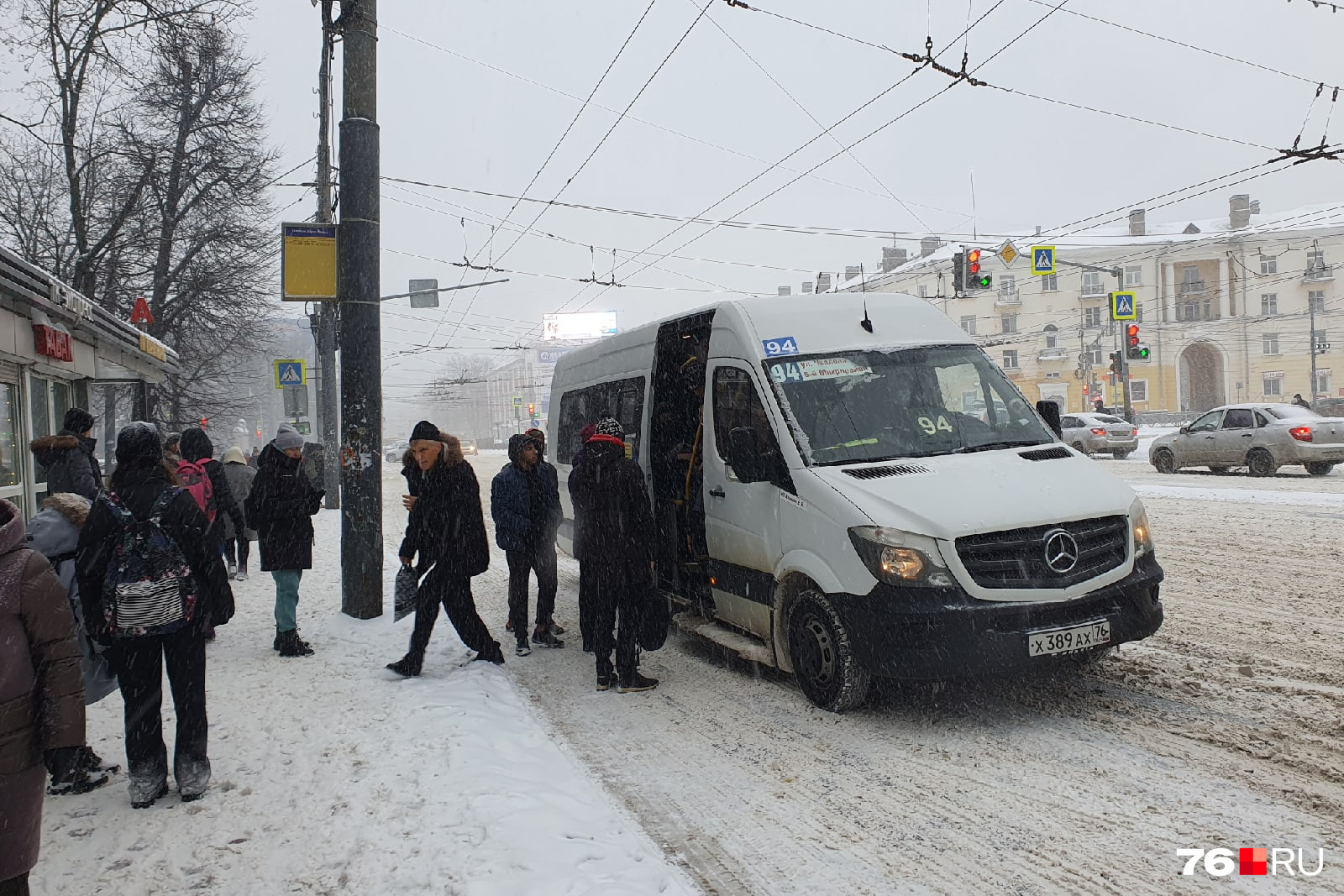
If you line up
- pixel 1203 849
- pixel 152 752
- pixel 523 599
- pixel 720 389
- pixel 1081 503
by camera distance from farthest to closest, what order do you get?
pixel 523 599 < pixel 720 389 < pixel 1081 503 < pixel 152 752 < pixel 1203 849

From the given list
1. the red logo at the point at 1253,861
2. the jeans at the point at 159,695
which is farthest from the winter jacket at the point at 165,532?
the red logo at the point at 1253,861

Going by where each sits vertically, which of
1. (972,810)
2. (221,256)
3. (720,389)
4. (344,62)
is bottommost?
(972,810)

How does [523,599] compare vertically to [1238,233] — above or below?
below

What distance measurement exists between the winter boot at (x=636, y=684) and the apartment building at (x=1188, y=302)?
2169 inches

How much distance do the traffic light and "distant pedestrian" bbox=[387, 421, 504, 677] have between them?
18.5m

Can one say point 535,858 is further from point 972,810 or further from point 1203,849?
point 1203,849

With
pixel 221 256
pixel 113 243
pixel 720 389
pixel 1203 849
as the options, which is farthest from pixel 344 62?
pixel 221 256

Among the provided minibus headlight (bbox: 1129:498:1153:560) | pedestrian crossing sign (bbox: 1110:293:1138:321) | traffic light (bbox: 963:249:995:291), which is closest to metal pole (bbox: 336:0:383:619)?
minibus headlight (bbox: 1129:498:1153:560)

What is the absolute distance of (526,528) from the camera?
25.1 ft

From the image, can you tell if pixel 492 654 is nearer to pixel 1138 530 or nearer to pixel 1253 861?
pixel 1138 530

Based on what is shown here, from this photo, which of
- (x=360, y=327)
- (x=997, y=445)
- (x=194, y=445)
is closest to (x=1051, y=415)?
(x=997, y=445)

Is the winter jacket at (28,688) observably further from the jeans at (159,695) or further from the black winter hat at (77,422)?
the black winter hat at (77,422)

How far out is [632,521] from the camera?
6156mm

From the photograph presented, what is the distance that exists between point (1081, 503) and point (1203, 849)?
6.34 ft
